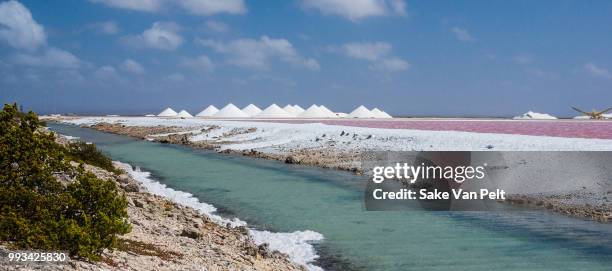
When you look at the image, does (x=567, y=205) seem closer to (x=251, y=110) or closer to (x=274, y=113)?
(x=274, y=113)

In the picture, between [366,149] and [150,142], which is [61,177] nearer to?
[366,149]

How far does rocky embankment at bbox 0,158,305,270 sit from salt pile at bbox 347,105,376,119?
8830cm

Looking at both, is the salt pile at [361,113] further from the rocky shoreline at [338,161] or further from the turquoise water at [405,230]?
the turquoise water at [405,230]

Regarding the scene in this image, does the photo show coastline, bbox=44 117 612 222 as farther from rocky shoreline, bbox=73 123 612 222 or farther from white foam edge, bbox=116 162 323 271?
white foam edge, bbox=116 162 323 271

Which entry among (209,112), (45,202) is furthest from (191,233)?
(209,112)

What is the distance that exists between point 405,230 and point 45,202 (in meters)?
8.20

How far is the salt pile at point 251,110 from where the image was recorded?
11181 centimetres

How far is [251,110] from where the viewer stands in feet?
376

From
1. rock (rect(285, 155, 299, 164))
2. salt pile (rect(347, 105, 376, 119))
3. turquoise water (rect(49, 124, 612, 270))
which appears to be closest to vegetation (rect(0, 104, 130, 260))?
turquoise water (rect(49, 124, 612, 270))

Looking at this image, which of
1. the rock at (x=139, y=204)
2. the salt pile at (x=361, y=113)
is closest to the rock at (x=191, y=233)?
the rock at (x=139, y=204)

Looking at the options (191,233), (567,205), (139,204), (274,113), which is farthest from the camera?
(274,113)

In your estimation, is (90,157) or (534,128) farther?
(534,128)

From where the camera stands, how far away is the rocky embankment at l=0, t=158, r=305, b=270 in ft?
24.8

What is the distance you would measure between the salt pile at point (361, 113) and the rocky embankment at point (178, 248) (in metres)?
88.3
